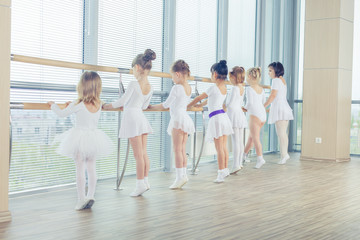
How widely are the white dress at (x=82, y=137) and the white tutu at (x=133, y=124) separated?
446 mm

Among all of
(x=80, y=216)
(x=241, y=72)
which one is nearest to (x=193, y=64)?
(x=241, y=72)

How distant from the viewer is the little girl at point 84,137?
11.5 ft

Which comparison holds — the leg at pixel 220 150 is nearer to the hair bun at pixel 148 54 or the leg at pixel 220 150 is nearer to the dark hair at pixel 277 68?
the hair bun at pixel 148 54

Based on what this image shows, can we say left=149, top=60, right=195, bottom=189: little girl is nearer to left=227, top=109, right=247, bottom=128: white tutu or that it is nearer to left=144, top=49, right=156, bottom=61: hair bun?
left=144, top=49, right=156, bottom=61: hair bun

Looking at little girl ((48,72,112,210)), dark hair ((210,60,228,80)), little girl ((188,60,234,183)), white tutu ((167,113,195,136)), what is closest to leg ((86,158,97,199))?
little girl ((48,72,112,210))

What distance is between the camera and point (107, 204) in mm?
3742

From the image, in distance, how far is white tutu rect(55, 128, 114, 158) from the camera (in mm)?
3486

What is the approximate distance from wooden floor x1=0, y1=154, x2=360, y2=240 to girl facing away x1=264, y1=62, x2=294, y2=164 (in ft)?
5.15

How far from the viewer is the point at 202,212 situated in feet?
11.6

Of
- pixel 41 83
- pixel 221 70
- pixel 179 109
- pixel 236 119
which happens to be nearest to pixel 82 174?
pixel 41 83

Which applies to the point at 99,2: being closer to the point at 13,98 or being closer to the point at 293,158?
the point at 13,98

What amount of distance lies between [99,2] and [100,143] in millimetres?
1849

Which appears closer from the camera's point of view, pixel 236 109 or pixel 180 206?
pixel 180 206

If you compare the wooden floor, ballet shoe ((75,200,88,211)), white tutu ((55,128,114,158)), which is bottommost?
the wooden floor
